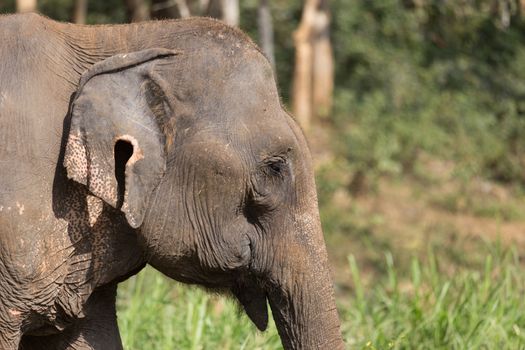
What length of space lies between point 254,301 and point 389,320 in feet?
5.91

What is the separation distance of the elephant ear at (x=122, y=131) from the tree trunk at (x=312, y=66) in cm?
1018

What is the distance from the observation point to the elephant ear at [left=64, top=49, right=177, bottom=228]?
123 inches

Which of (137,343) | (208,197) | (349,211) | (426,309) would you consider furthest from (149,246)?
(349,211)

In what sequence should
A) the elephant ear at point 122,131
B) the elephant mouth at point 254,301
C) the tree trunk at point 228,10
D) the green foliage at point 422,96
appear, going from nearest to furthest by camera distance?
the elephant ear at point 122,131 → the elephant mouth at point 254,301 → the tree trunk at point 228,10 → the green foliage at point 422,96

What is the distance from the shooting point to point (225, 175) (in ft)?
10.7

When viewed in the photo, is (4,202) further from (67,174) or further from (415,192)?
(415,192)

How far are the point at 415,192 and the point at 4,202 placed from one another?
10.0 meters

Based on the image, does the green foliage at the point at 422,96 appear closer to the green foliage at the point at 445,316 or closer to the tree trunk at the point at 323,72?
the tree trunk at the point at 323,72

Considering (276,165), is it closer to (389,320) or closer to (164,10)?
(389,320)

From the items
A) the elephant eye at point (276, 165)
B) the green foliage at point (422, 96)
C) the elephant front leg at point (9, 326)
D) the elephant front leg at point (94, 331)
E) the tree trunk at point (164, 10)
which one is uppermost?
the tree trunk at point (164, 10)

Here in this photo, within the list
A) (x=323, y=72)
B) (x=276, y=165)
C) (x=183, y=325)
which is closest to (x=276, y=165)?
(x=276, y=165)

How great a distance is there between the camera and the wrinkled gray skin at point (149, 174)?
3.14m

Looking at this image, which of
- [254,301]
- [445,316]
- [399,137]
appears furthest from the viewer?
[399,137]

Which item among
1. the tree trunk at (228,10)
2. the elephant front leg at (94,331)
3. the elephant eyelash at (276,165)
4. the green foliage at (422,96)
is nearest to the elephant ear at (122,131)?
the elephant eyelash at (276,165)
